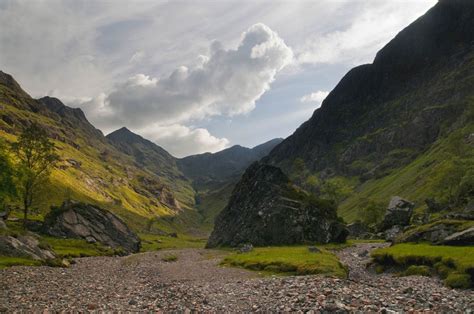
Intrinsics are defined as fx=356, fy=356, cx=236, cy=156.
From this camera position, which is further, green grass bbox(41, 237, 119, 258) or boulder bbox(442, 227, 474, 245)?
green grass bbox(41, 237, 119, 258)

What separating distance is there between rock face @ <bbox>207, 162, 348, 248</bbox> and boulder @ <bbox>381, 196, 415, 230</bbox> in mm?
18074

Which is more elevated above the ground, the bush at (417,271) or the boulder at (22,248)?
the boulder at (22,248)

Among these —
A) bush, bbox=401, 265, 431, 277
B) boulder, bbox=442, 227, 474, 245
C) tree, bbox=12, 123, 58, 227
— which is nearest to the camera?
bush, bbox=401, 265, 431, 277

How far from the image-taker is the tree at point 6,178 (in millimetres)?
75125

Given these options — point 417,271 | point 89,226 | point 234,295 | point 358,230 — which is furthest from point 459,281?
point 358,230

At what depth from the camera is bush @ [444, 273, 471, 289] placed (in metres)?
28.0

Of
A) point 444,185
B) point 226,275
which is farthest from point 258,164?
point 226,275

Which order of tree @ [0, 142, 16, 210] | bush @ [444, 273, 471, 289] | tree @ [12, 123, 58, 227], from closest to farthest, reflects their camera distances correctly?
1. bush @ [444, 273, 471, 289]
2. tree @ [0, 142, 16, 210]
3. tree @ [12, 123, 58, 227]

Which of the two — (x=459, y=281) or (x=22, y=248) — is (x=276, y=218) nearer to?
(x=22, y=248)

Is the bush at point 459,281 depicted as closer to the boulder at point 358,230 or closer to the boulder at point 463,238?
the boulder at point 463,238

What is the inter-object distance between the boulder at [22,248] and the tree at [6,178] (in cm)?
2455

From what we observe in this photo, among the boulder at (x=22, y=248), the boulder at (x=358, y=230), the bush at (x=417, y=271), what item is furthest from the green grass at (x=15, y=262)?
the boulder at (x=358, y=230)

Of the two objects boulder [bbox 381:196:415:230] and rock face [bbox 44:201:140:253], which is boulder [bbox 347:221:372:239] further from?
rock face [bbox 44:201:140:253]

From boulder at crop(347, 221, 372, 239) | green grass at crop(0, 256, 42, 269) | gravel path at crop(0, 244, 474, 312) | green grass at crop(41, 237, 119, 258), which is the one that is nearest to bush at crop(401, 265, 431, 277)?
gravel path at crop(0, 244, 474, 312)
